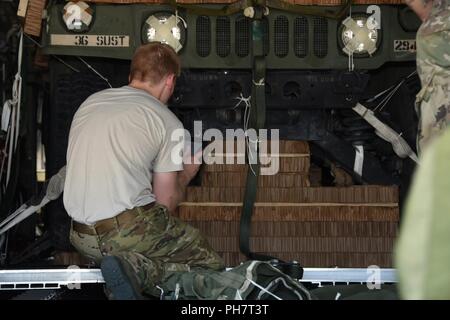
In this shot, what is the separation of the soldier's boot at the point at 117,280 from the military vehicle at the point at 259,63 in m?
1.74

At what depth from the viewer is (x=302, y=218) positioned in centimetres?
421

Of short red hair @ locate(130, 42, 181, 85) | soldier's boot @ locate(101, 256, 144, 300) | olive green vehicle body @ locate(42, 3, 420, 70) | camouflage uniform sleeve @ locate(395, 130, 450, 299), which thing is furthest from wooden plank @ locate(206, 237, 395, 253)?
camouflage uniform sleeve @ locate(395, 130, 450, 299)

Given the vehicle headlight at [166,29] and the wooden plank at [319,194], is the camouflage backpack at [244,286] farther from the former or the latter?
the vehicle headlight at [166,29]

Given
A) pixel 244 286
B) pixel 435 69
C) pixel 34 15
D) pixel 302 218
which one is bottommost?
pixel 244 286

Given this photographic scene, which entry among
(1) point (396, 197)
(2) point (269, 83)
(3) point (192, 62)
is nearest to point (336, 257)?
(1) point (396, 197)

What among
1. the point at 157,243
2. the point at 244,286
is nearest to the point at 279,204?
the point at 157,243

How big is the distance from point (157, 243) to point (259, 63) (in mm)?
1350

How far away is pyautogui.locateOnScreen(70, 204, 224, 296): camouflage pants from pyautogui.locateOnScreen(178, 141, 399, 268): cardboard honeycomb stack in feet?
3.11

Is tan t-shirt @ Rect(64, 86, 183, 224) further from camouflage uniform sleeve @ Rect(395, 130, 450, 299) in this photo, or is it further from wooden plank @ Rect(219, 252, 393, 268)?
camouflage uniform sleeve @ Rect(395, 130, 450, 299)

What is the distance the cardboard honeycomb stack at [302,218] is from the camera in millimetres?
4219

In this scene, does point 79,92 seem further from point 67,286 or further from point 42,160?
point 67,286

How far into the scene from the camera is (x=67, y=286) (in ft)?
10.2

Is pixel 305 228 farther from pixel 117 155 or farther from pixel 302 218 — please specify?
pixel 117 155

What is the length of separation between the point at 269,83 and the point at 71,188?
142 cm
